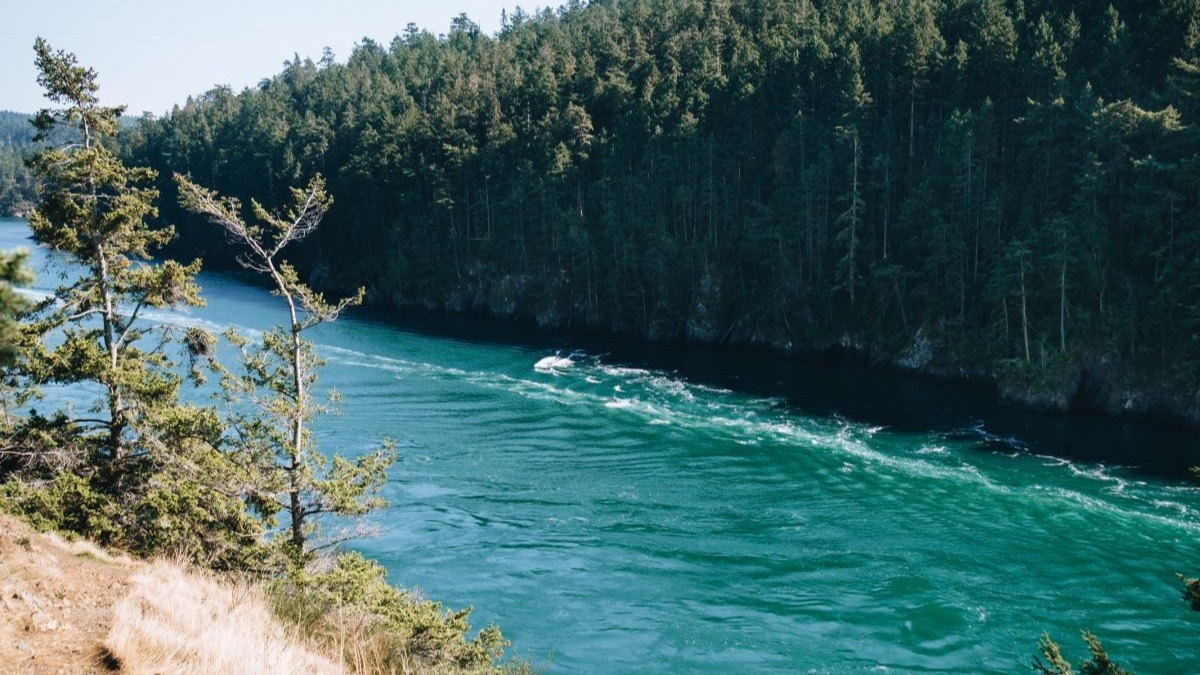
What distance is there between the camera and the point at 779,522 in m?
31.8

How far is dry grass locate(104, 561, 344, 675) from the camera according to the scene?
35.8 feet

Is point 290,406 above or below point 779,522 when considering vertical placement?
above

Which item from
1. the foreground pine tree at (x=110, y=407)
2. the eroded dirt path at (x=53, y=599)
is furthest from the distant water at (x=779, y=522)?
the eroded dirt path at (x=53, y=599)

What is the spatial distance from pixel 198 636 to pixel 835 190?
202 ft

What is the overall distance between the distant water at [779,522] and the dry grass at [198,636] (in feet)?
28.3

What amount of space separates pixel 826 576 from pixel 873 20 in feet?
208

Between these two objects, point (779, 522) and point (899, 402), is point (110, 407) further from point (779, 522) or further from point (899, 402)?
point (899, 402)

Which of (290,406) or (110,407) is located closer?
(290,406)

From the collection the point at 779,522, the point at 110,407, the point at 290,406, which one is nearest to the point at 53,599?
the point at 290,406

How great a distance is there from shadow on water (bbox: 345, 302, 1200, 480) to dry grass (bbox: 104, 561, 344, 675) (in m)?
37.1

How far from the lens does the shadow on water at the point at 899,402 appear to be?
40.8m

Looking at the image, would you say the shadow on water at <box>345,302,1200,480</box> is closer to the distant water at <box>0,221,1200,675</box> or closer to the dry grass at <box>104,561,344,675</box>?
the distant water at <box>0,221,1200,675</box>

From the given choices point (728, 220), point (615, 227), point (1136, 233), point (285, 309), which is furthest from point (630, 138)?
point (1136, 233)

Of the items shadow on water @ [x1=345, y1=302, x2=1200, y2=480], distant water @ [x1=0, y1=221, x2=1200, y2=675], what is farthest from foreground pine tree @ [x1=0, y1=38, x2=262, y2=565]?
shadow on water @ [x1=345, y1=302, x2=1200, y2=480]
